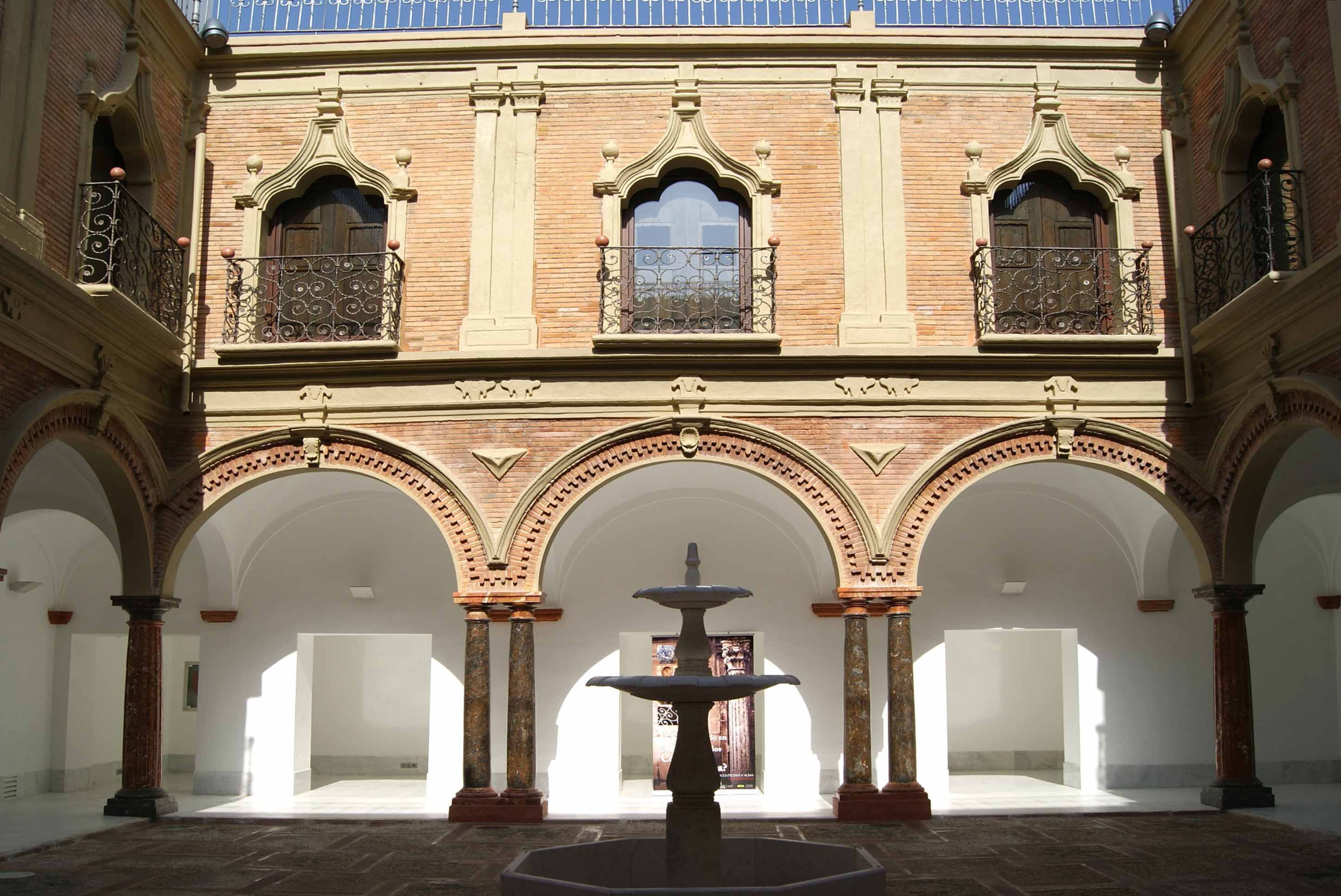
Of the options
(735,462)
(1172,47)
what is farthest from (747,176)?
(1172,47)

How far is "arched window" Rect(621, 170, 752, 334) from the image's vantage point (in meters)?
11.8

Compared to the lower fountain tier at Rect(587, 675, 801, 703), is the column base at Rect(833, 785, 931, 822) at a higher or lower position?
lower

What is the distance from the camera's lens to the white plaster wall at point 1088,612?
1314 cm

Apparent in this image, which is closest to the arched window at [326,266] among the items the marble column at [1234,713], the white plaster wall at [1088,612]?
the white plaster wall at [1088,612]

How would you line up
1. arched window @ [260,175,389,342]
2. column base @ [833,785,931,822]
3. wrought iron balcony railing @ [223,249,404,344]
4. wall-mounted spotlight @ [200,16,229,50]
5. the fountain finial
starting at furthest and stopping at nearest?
wall-mounted spotlight @ [200,16,229,50] → arched window @ [260,175,389,342] → wrought iron balcony railing @ [223,249,404,344] → column base @ [833,785,931,822] → the fountain finial

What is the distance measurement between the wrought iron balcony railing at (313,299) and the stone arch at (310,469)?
0.97 meters

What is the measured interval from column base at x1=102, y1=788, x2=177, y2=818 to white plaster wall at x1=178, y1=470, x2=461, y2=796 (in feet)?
5.96

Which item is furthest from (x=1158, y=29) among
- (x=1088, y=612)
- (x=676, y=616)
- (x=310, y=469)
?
(x=310, y=469)

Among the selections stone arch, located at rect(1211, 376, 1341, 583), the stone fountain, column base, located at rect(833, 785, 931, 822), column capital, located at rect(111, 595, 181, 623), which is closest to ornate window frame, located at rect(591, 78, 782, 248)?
stone arch, located at rect(1211, 376, 1341, 583)

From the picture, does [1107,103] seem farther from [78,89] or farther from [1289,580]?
[78,89]

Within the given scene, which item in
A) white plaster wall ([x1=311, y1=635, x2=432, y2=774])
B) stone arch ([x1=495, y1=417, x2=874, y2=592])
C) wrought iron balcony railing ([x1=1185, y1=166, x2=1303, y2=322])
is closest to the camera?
wrought iron balcony railing ([x1=1185, y1=166, x2=1303, y2=322])

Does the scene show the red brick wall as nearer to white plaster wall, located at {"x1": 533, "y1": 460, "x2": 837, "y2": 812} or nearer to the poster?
white plaster wall, located at {"x1": 533, "y1": 460, "x2": 837, "y2": 812}

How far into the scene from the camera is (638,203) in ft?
40.5

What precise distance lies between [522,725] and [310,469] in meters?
3.12
